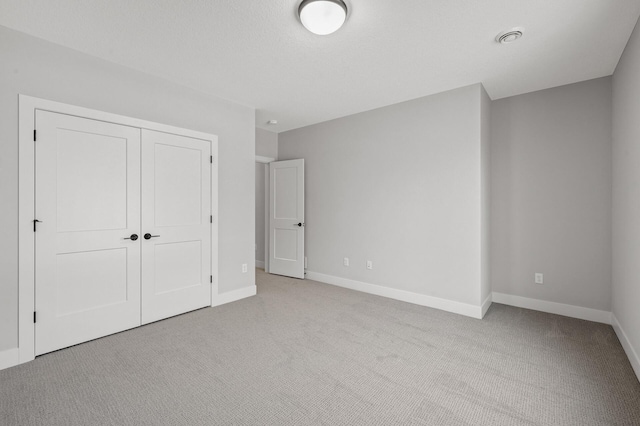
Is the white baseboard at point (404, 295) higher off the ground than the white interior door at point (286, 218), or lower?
lower

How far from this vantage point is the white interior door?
16.8 feet

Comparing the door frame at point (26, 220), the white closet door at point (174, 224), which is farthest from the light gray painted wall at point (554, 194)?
the door frame at point (26, 220)

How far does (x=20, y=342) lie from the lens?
7.86 feet

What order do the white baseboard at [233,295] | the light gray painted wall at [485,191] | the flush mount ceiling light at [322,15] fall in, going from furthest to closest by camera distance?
the white baseboard at [233,295] → the light gray painted wall at [485,191] → the flush mount ceiling light at [322,15]

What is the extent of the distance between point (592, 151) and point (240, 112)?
4.18m

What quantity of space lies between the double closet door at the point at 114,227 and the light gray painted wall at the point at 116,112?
0.54 ft

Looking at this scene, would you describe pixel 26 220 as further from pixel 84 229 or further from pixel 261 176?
pixel 261 176

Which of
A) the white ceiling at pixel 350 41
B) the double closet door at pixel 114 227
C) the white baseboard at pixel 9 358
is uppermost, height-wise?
the white ceiling at pixel 350 41

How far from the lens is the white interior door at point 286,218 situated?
5.12 metres

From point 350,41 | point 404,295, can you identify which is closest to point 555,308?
point 404,295

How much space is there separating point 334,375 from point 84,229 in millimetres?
2534

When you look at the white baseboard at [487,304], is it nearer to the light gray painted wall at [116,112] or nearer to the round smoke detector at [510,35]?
the round smoke detector at [510,35]

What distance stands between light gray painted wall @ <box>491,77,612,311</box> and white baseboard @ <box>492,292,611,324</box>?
6cm

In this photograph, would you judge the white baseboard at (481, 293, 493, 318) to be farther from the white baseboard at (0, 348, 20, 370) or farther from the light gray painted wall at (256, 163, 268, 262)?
the white baseboard at (0, 348, 20, 370)
